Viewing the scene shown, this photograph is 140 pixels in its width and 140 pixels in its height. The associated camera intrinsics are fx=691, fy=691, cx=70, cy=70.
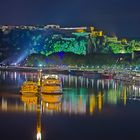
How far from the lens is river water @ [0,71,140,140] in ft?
55.7

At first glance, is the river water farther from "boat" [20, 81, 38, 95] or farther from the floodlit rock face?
the floodlit rock face

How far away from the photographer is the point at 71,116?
19891 millimetres

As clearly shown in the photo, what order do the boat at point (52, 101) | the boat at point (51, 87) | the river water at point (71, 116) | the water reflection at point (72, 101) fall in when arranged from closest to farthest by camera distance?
the river water at point (71, 116), the water reflection at point (72, 101), the boat at point (52, 101), the boat at point (51, 87)

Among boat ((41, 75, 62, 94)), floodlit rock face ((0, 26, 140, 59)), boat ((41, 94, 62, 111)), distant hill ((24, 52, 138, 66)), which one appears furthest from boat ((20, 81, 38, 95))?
floodlit rock face ((0, 26, 140, 59))

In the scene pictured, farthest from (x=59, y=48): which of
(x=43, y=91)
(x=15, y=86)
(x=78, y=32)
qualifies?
(x=43, y=91)

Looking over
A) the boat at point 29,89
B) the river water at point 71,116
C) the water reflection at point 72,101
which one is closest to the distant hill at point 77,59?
the water reflection at point 72,101

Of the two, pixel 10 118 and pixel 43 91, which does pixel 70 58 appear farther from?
pixel 10 118

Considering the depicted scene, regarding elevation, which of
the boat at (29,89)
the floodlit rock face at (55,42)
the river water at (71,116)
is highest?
the floodlit rock face at (55,42)

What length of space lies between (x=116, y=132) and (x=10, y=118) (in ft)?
10.8

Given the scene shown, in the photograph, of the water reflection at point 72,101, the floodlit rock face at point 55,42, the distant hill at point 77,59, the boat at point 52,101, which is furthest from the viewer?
the floodlit rock face at point 55,42

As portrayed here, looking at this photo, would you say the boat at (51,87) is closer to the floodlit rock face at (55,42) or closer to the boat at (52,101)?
the boat at (52,101)

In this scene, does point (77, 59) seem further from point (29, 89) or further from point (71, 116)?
point (71, 116)

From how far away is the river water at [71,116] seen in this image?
16983mm

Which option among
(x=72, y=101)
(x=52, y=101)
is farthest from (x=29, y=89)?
(x=52, y=101)
